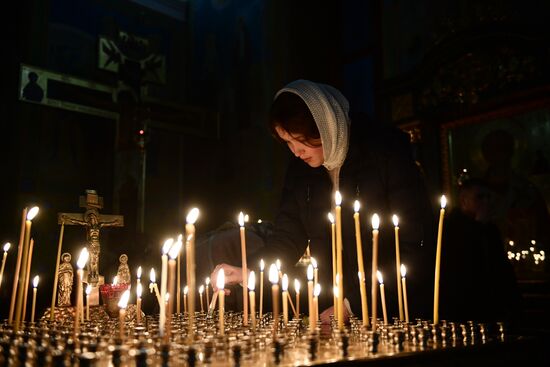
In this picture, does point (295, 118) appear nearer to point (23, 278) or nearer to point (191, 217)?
point (191, 217)

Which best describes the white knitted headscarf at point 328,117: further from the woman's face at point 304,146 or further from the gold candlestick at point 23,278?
the gold candlestick at point 23,278

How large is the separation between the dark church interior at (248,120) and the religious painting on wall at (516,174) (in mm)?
12

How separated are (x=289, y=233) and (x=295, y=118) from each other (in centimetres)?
67

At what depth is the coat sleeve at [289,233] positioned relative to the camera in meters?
2.62

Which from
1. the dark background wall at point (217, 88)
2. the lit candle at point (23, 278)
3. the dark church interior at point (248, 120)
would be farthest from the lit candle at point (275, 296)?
the dark background wall at point (217, 88)

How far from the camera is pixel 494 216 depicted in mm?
4664

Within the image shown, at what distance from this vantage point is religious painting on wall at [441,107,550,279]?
174 inches

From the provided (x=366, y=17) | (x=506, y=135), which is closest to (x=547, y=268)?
(x=506, y=135)

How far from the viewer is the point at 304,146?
2295 mm

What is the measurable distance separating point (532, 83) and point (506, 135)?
50 cm

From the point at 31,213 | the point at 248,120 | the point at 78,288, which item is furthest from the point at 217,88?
the point at 78,288

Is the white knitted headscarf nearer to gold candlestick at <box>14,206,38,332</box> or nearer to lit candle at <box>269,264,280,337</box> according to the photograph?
lit candle at <box>269,264,280,337</box>

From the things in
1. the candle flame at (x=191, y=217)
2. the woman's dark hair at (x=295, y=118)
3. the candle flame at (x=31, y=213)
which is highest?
the woman's dark hair at (x=295, y=118)

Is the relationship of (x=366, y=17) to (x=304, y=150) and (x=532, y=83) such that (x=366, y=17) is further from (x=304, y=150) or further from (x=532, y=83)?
(x=304, y=150)
